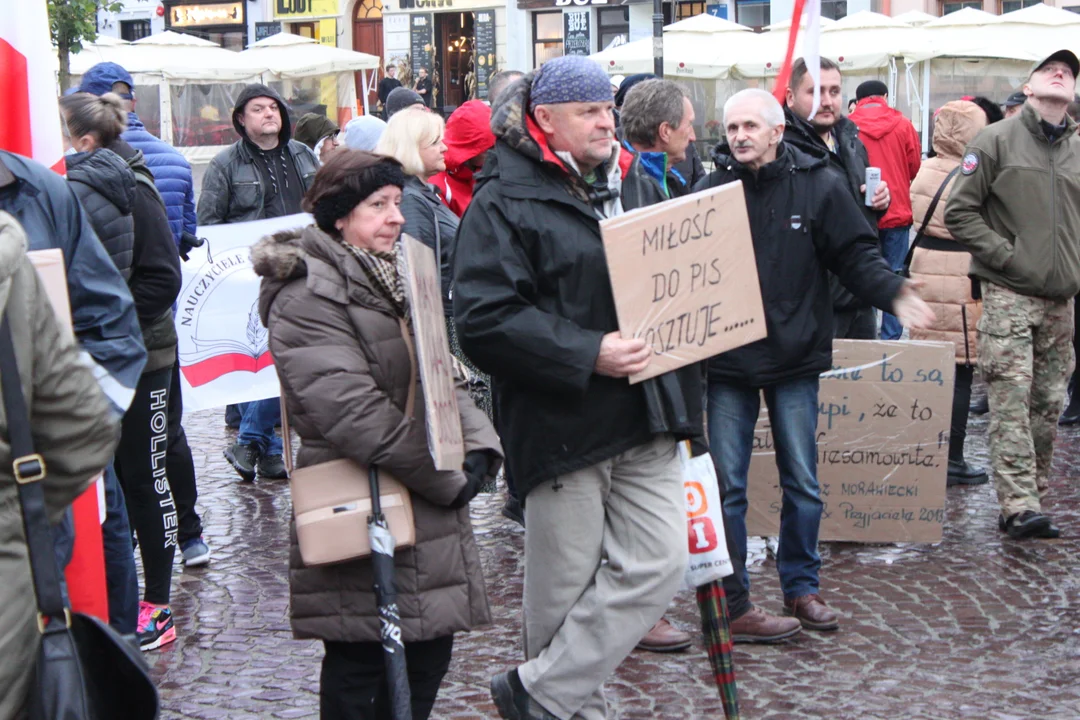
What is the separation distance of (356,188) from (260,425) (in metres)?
4.40

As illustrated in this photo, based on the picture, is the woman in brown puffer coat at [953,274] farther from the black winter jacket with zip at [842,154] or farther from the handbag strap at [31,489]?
the handbag strap at [31,489]

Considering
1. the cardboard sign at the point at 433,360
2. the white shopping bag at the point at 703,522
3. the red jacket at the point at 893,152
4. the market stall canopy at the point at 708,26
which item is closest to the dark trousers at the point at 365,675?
the cardboard sign at the point at 433,360

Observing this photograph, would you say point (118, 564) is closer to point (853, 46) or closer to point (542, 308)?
point (542, 308)

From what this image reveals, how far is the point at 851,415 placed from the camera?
20.0ft

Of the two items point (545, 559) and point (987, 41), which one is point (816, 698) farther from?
point (987, 41)

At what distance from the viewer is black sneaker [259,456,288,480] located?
7.70 m

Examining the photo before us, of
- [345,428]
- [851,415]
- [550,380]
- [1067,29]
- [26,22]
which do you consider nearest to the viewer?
[345,428]

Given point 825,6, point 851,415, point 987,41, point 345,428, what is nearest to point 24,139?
point 345,428

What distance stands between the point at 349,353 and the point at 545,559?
81cm

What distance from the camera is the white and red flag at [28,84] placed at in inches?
149

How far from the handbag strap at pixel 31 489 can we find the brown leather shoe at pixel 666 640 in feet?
9.01

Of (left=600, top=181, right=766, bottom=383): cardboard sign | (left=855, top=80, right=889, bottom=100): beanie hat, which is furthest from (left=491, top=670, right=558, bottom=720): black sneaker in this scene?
(left=855, top=80, right=889, bottom=100): beanie hat

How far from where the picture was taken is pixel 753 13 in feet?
113

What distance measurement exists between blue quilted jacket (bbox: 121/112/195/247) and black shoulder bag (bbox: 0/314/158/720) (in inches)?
153
